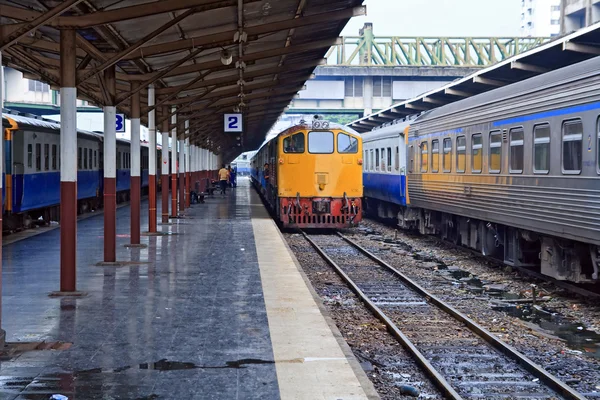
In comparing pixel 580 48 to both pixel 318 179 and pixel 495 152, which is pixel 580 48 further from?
pixel 318 179

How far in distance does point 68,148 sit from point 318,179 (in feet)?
48.1

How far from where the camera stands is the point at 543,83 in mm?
13805

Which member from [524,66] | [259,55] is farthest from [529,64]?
[259,55]

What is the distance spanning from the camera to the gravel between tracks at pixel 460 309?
8.66m

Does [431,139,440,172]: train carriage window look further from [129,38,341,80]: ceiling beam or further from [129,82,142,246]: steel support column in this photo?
[129,82,142,246]: steel support column

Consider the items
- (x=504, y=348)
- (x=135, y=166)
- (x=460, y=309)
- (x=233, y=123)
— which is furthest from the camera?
(x=233, y=123)

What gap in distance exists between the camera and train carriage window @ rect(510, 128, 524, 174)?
1492cm

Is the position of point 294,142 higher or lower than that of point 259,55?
lower

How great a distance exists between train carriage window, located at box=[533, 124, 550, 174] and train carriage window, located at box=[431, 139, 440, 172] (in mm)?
6952

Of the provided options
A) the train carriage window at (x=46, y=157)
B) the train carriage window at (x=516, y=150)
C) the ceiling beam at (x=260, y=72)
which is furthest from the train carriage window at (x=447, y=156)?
the train carriage window at (x=46, y=157)

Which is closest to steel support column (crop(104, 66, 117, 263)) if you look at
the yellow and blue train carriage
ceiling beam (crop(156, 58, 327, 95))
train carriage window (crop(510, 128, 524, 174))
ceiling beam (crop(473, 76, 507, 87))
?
ceiling beam (crop(156, 58, 327, 95))

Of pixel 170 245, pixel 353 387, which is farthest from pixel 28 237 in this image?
pixel 353 387

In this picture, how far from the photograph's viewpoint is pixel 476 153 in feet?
58.0

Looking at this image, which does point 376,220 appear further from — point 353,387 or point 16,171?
point 353,387
